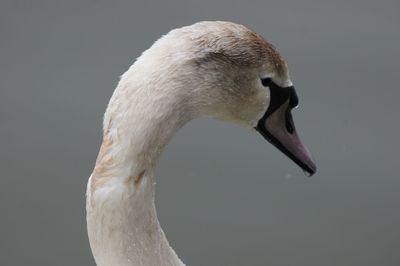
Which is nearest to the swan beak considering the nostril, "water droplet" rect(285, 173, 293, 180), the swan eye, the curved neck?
the nostril

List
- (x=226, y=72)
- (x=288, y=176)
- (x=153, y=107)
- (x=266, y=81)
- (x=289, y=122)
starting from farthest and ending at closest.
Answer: (x=288, y=176) < (x=289, y=122) < (x=266, y=81) < (x=226, y=72) < (x=153, y=107)

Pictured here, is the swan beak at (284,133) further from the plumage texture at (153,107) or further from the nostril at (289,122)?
the plumage texture at (153,107)

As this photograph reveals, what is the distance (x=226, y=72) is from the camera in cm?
242

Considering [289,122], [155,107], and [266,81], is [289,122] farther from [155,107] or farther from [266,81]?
[155,107]

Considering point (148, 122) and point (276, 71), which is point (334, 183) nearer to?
point (276, 71)

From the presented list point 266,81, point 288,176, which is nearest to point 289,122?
point 266,81

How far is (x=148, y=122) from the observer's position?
2268 millimetres

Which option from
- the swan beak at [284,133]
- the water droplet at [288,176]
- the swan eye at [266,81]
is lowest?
the water droplet at [288,176]

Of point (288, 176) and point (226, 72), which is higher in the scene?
point (226, 72)

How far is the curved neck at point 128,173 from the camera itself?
2268 mm

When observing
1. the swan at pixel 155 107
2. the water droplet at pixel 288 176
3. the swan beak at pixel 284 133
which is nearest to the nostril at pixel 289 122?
the swan beak at pixel 284 133

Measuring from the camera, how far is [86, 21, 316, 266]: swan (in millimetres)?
2273

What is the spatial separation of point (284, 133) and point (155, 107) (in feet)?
2.50

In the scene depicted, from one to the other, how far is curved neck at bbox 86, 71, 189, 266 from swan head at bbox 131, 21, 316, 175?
9cm
